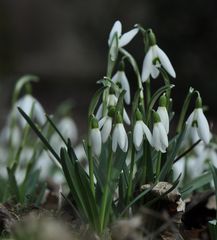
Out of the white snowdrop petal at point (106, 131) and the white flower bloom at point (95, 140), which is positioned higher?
the white snowdrop petal at point (106, 131)

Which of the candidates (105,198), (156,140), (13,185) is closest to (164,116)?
(156,140)

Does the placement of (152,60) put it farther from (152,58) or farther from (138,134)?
(138,134)

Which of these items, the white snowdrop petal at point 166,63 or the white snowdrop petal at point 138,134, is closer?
the white snowdrop petal at point 138,134

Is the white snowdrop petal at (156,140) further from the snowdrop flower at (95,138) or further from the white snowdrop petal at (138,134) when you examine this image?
the snowdrop flower at (95,138)

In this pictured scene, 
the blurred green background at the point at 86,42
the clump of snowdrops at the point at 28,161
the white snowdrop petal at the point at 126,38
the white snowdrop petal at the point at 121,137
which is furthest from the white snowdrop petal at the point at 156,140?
the blurred green background at the point at 86,42

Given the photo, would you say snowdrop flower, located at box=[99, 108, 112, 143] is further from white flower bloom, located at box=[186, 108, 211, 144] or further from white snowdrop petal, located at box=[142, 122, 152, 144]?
white flower bloom, located at box=[186, 108, 211, 144]

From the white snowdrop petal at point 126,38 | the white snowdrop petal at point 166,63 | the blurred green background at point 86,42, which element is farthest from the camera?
the blurred green background at point 86,42

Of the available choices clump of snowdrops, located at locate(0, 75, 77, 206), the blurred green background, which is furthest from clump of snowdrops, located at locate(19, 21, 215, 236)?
the blurred green background
